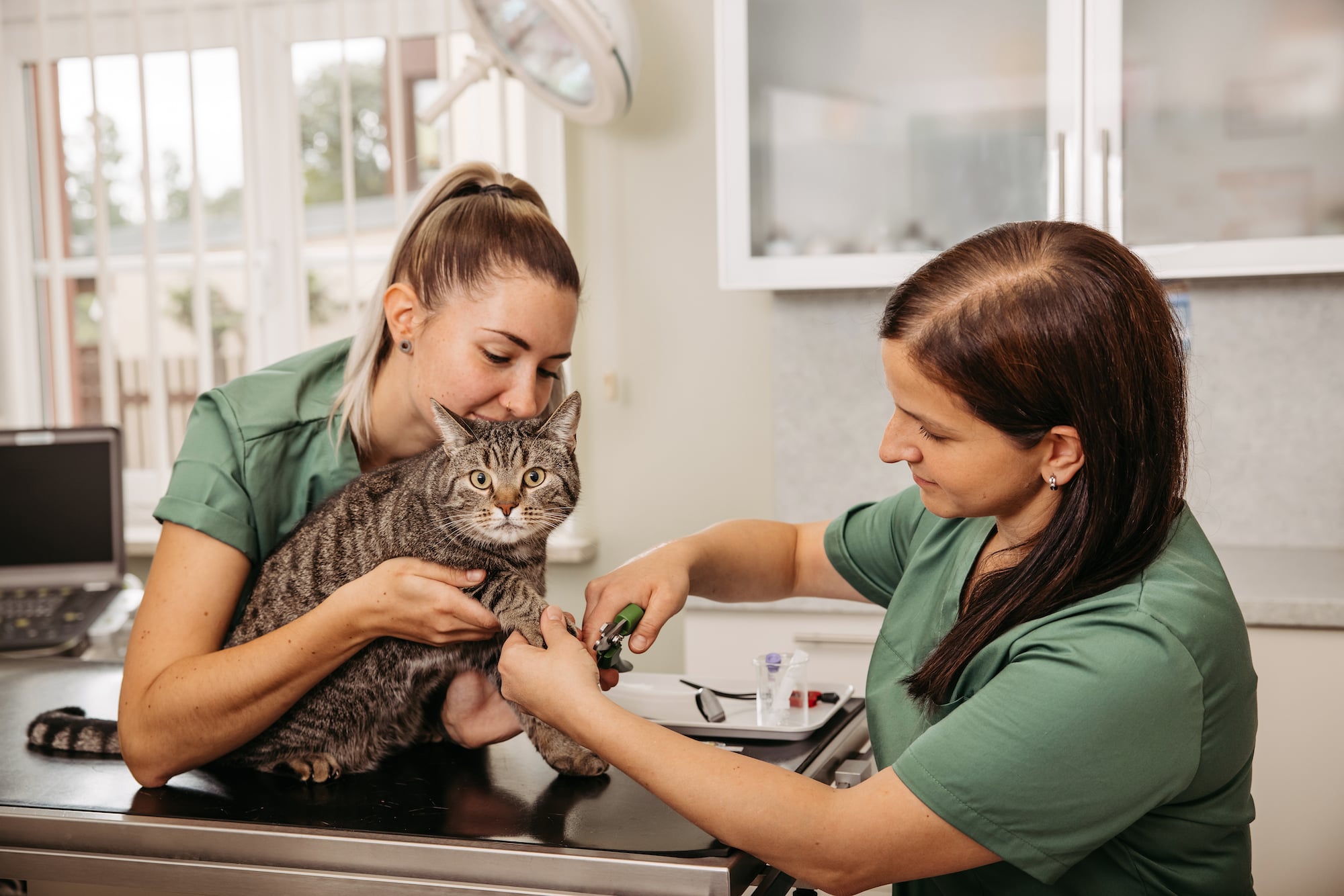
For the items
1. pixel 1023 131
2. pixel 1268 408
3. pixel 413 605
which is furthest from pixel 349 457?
pixel 1268 408

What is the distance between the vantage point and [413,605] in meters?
1.10

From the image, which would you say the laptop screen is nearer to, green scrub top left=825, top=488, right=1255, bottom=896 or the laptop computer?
the laptop computer

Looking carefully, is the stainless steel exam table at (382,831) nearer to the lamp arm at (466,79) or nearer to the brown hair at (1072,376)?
the brown hair at (1072,376)

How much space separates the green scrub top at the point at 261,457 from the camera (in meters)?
1.20

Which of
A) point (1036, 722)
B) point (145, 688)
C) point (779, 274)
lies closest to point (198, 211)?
point (779, 274)

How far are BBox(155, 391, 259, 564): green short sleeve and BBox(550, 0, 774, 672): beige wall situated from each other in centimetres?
157

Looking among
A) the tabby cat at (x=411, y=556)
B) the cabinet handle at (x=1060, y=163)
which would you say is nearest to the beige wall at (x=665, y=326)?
the cabinet handle at (x=1060, y=163)

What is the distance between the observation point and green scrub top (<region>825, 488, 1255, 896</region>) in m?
0.88

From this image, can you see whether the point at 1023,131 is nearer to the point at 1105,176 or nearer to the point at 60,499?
the point at 1105,176

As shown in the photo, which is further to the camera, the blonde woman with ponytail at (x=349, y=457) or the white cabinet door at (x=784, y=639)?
the white cabinet door at (x=784, y=639)

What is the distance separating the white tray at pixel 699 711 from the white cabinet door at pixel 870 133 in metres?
1.06

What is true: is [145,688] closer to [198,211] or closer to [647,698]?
[647,698]

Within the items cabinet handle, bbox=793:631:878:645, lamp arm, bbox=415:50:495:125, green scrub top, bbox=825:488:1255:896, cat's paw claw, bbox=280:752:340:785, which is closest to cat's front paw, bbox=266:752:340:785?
cat's paw claw, bbox=280:752:340:785

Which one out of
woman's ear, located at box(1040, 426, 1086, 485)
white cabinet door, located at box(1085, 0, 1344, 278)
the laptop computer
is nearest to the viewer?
woman's ear, located at box(1040, 426, 1086, 485)
